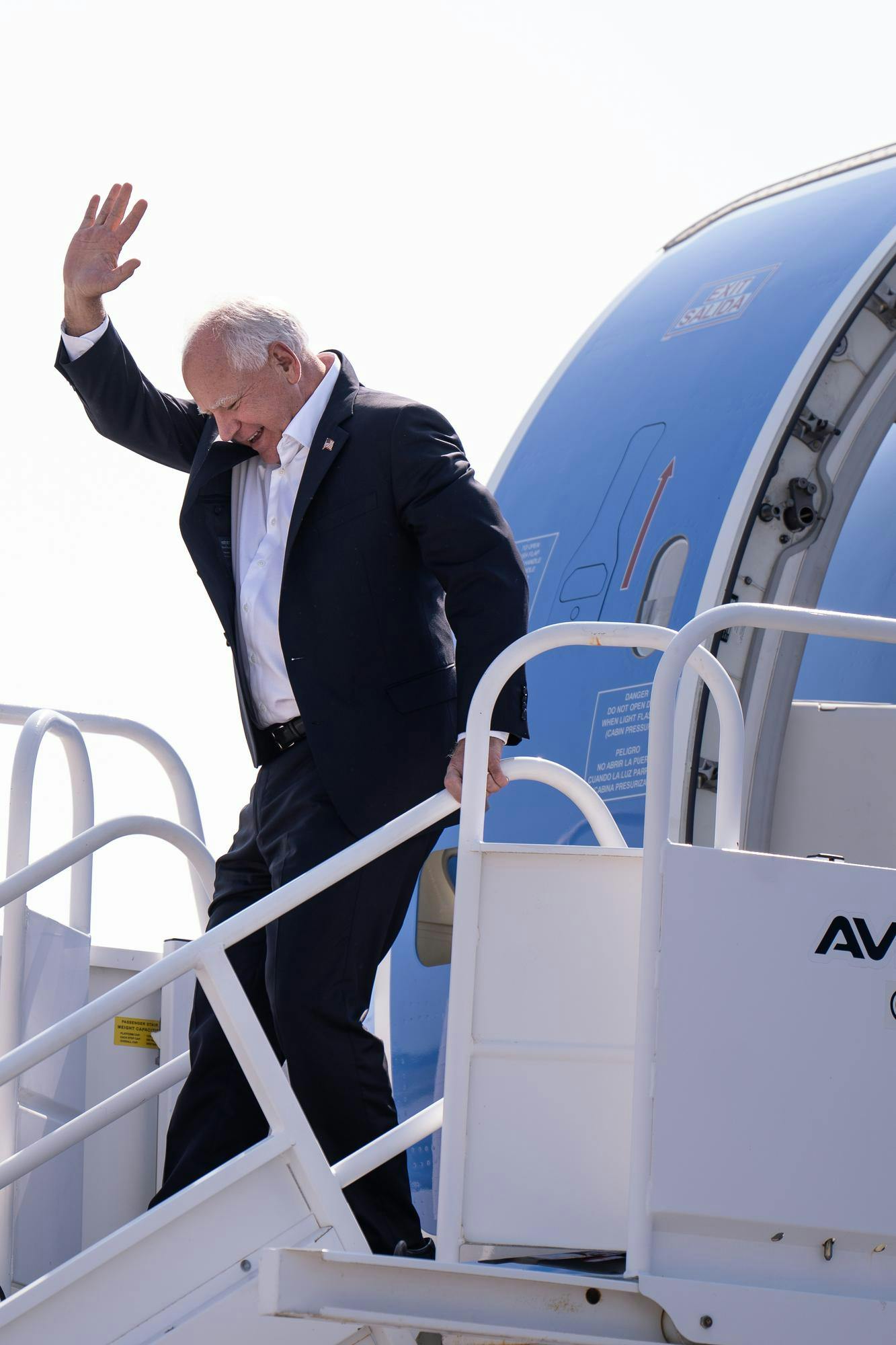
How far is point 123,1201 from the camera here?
4480 millimetres

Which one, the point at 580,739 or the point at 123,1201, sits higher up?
the point at 580,739

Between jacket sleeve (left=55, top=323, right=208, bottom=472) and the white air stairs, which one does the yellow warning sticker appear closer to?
the white air stairs

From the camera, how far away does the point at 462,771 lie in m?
3.31

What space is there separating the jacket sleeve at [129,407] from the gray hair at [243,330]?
0.41 m

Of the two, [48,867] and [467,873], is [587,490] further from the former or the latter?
[467,873]

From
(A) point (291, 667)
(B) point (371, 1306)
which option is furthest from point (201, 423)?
(B) point (371, 1306)

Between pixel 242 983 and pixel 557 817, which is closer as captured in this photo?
pixel 242 983

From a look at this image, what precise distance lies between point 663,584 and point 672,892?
260 cm

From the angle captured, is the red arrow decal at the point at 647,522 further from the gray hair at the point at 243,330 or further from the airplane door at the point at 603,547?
the gray hair at the point at 243,330

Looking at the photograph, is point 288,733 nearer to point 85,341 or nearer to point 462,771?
point 462,771

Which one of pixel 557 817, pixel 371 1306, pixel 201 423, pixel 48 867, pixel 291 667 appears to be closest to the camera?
pixel 371 1306

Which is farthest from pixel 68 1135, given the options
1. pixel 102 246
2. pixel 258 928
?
pixel 102 246

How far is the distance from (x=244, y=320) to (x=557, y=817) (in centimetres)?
220

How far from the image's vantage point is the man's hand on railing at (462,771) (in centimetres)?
332
